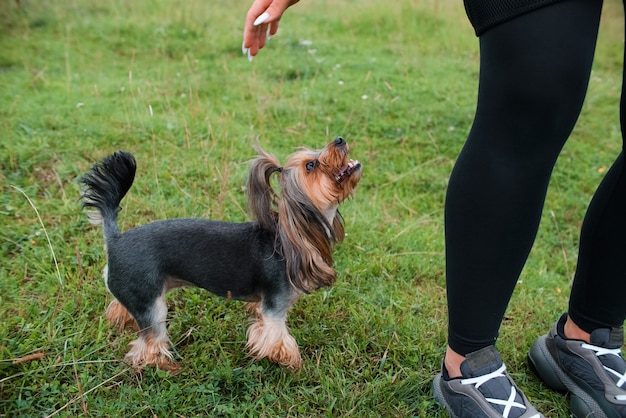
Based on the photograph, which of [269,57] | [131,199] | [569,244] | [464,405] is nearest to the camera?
[464,405]

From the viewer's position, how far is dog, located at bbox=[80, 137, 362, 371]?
2.33 metres

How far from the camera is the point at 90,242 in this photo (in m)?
3.32

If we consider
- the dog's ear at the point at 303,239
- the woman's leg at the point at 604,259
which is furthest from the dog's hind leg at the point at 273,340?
the woman's leg at the point at 604,259

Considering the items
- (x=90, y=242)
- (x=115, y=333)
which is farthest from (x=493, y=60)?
(x=90, y=242)

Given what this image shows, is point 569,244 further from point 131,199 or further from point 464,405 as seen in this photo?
point 131,199

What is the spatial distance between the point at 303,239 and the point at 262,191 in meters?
0.27

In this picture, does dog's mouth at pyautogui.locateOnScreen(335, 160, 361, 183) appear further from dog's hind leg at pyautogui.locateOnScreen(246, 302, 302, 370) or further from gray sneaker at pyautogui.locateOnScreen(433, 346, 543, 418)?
gray sneaker at pyautogui.locateOnScreen(433, 346, 543, 418)

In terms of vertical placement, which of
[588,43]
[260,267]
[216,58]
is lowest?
[260,267]

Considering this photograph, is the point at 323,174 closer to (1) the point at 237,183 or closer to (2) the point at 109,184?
(2) the point at 109,184

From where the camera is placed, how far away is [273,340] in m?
2.46

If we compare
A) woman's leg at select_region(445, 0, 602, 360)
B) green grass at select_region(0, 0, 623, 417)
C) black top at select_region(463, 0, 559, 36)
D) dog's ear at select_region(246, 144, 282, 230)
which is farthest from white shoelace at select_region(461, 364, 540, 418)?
black top at select_region(463, 0, 559, 36)

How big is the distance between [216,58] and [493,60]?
5276 millimetres

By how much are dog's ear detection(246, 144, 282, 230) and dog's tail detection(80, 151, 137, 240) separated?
53 centimetres

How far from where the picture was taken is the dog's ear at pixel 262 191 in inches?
91.0
